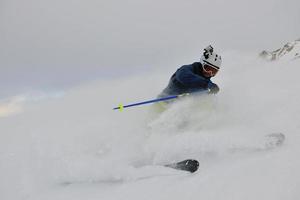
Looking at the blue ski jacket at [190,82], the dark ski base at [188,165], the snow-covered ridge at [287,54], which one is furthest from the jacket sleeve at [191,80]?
the snow-covered ridge at [287,54]

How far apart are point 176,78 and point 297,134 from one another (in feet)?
10.1

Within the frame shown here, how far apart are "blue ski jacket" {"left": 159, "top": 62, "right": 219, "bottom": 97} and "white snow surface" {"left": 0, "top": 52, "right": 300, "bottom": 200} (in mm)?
269

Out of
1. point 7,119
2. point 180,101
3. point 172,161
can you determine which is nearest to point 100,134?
point 180,101

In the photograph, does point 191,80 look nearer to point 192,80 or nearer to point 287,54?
point 192,80

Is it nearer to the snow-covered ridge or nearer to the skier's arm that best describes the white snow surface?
the skier's arm

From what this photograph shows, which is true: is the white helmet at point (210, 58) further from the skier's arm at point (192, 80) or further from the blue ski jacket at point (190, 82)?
the skier's arm at point (192, 80)

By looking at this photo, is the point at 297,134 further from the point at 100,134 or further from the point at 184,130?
the point at 100,134

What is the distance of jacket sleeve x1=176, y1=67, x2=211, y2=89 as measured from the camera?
793 centimetres

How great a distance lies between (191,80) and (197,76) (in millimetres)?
159

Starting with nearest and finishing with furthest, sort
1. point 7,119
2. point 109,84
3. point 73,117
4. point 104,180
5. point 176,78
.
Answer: point 104,180 < point 176,78 < point 73,117 < point 7,119 < point 109,84

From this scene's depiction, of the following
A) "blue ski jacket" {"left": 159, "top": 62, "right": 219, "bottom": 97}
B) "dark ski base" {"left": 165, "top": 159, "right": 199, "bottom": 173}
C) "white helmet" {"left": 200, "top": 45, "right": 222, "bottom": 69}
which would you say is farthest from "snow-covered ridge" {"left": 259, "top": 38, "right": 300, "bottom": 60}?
"dark ski base" {"left": 165, "top": 159, "right": 199, "bottom": 173}

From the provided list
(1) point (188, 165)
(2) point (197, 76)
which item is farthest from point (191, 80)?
(1) point (188, 165)

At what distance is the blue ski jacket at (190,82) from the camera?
795cm

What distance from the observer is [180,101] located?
26.6 ft
